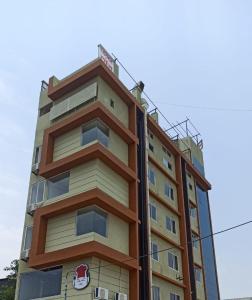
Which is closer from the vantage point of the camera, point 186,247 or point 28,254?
point 28,254

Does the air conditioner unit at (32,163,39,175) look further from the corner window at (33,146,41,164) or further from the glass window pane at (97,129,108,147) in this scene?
the glass window pane at (97,129,108,147)

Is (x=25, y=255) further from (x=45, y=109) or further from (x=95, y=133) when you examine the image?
(x=45, y=109)

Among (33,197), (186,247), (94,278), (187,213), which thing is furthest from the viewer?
(187,213)

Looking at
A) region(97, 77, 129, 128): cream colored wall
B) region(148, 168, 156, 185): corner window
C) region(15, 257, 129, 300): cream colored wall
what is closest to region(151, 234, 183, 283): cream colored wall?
region(15, 257, 129, 300): cream colored wall

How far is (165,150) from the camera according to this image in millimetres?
37344

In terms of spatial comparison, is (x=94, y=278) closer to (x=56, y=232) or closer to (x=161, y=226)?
(x=56, y=232)

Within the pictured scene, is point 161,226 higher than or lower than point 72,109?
lower

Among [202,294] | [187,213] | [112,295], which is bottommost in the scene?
[112,295]

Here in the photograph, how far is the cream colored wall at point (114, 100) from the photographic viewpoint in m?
29.1

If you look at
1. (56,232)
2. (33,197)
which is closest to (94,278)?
(56,232)

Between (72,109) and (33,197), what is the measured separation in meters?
7.19

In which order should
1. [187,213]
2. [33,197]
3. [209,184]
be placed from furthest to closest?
[209,184], [187,213], [33,197]

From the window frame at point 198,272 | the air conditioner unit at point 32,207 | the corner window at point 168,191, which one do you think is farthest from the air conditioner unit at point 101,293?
the window frame at point 198,272

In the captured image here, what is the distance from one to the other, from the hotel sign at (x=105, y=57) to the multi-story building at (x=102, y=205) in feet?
2.01
